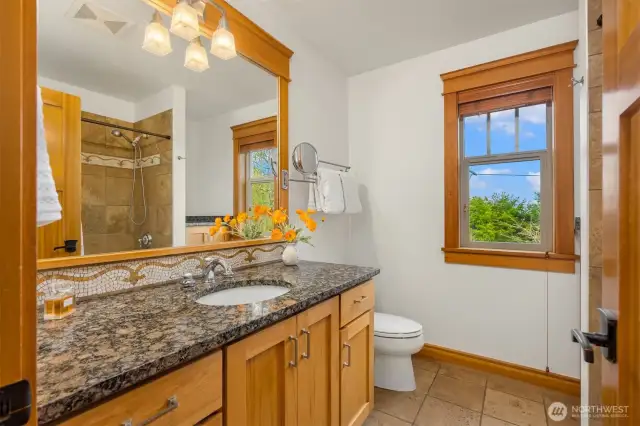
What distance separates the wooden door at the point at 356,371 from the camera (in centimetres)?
136

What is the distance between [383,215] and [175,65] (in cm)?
182

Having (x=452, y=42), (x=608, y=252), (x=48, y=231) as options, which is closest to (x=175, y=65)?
(x=48, y=231)

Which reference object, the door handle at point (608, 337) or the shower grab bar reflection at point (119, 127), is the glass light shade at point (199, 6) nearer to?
the shower grab bar reflection at point (119, 127)

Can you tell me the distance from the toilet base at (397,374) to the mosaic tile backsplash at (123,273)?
1180 millimetres

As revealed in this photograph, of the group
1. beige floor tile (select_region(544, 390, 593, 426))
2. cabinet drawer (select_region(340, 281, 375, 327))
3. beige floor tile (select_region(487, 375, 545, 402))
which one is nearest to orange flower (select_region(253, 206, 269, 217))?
cabinet drawer (select_region(340, 281, 375, 327))

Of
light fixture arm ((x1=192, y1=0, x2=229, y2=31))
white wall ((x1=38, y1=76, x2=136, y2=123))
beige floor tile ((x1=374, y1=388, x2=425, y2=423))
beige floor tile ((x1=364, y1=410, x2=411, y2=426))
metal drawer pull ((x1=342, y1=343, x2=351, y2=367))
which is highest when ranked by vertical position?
light fixture arm ((x1=192, y1=0, x2=229, y2=31))

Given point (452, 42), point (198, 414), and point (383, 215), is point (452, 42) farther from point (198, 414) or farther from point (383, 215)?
point (198, 414)

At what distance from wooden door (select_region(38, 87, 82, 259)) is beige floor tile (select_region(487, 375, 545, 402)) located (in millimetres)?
2424

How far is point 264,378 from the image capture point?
0.92 m

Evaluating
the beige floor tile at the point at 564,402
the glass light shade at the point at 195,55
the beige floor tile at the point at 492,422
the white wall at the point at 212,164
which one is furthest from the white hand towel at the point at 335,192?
the beige floor tile at the point at 564,402

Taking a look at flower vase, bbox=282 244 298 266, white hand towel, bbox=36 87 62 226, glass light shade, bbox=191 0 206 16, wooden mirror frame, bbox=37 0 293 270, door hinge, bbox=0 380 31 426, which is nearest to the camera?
door hinge, bbox=0 380 31 426

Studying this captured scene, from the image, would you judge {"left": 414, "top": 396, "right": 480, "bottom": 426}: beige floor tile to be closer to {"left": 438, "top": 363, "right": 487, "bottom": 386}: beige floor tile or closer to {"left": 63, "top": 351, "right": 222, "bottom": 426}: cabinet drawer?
{"left": 438, "top": 363, "right": 487, "bottom": 386}: beige floor tile

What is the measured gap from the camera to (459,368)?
2.16m

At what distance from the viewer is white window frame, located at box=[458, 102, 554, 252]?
1985 mm
